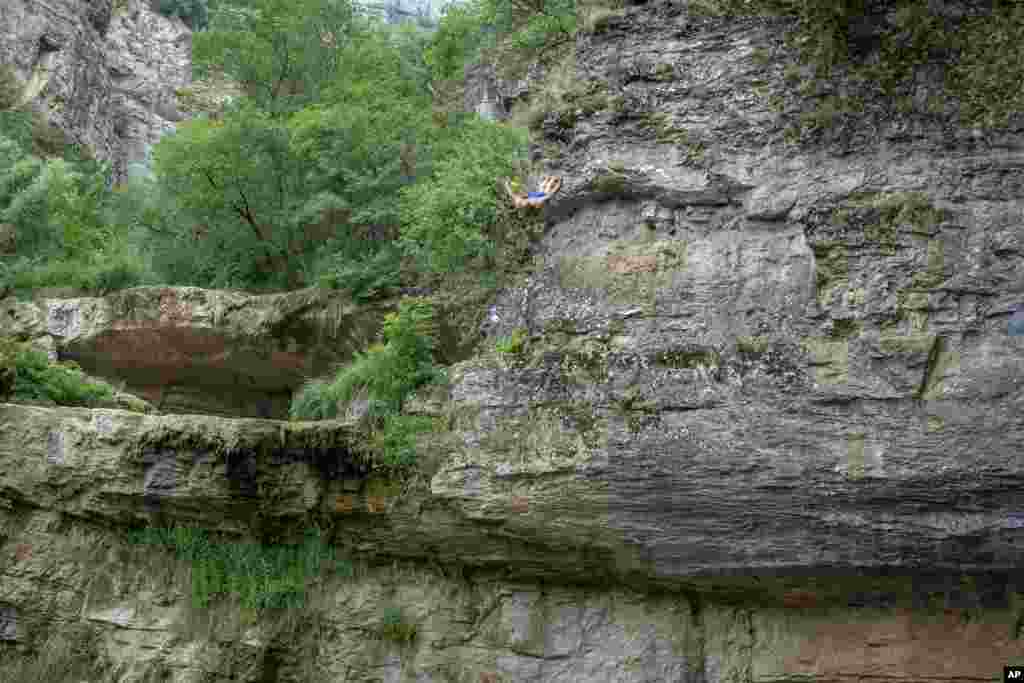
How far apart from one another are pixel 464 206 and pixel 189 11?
18.4 m

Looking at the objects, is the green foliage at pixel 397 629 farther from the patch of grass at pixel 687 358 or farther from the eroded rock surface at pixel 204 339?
the eroded rock surface at pixel 204 339

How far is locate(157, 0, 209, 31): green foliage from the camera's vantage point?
25.7 m

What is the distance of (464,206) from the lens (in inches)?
431

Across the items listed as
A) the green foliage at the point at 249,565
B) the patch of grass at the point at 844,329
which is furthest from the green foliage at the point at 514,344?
the patch of grass at the point at 844,329

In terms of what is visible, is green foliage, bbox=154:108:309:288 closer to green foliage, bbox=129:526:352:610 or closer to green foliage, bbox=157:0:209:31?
green foliage, bbox=129:526:352:610

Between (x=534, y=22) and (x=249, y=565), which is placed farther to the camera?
(x=534, y=22)

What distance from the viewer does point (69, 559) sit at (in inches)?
385

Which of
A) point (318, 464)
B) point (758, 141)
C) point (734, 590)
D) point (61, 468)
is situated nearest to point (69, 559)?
point (61, 468)

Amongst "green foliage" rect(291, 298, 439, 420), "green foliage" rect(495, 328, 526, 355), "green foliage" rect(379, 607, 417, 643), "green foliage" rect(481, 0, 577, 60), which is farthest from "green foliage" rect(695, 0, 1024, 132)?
"green foliage" rect(379, 607, 417, 643)

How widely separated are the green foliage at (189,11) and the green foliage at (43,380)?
17.1 m

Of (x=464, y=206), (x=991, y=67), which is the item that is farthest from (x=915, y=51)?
(x=464, y=206)

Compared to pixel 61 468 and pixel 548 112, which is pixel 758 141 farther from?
pixel 61 468

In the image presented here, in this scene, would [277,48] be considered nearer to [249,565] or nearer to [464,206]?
[464,206]

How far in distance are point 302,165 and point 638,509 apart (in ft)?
26.5
